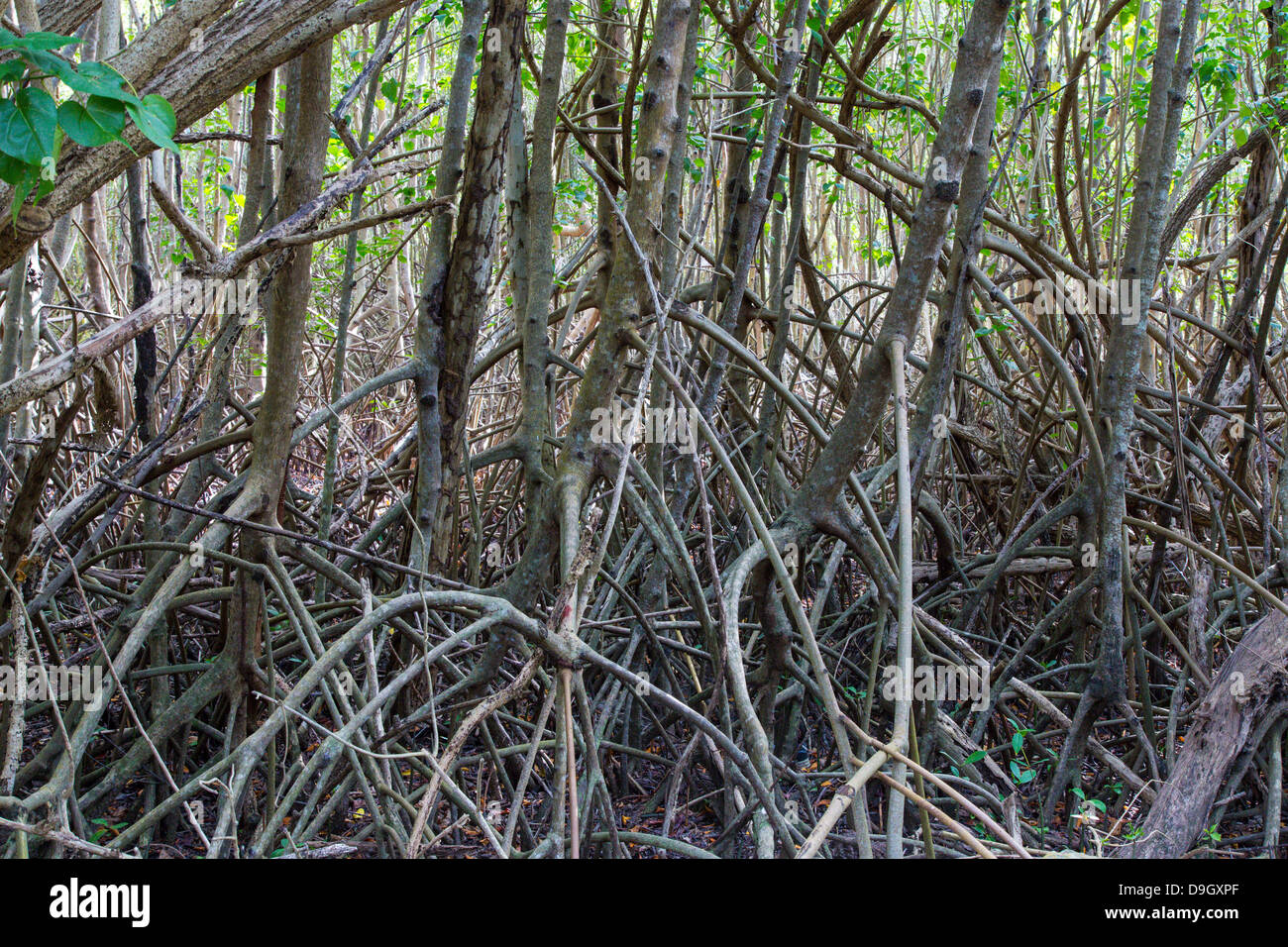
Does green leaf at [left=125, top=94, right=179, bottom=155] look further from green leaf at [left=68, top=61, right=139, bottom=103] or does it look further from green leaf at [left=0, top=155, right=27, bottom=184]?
green leaf at [left=0, top=155, right=27, bottom=184]

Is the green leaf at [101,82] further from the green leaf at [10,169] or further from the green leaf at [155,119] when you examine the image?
the green leaf at [10,169]

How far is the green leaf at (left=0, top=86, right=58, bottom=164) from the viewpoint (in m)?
1.15

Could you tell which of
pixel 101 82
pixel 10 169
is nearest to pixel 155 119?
pixel 101 82

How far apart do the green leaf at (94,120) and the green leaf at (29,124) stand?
2 centimetres

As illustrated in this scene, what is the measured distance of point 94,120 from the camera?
1.18 m

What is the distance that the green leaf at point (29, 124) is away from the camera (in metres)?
1.15

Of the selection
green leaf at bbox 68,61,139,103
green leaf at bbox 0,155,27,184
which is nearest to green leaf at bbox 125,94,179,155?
green leaf at bbox 68,61,139,103

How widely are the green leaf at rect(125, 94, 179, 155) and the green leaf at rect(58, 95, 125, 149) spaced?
0.02 meters

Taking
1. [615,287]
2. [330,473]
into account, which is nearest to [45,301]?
[330,473]

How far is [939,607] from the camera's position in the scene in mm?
3541
